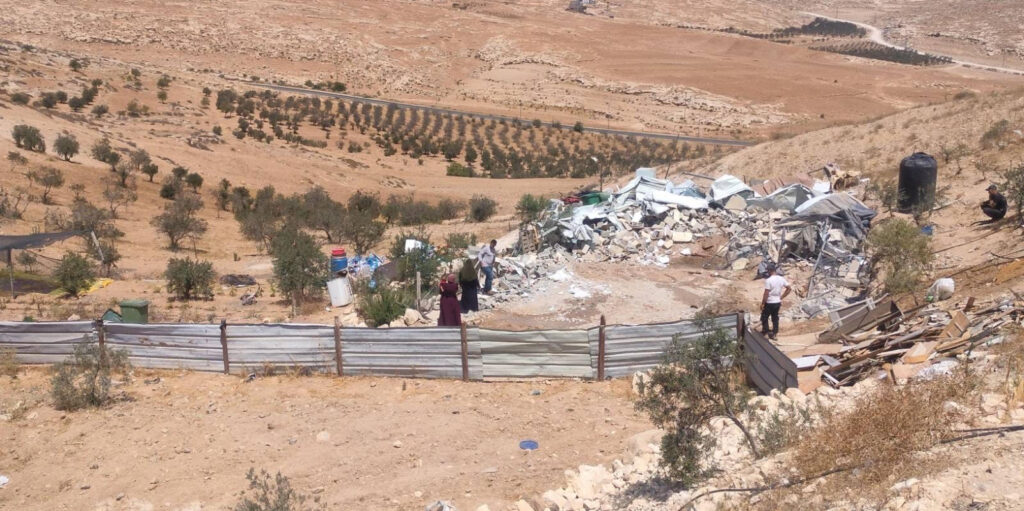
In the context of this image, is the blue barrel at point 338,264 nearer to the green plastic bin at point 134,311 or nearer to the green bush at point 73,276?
the green plastic bin at point 134,311

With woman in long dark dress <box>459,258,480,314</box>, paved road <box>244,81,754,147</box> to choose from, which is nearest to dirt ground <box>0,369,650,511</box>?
woman in long dark dress <box>459,258,480,314</box>

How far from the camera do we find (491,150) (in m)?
46.6

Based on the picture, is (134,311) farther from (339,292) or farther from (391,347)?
(391,347)

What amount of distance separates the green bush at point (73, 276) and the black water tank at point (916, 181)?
1732 centimetres

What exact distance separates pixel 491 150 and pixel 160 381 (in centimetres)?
3558

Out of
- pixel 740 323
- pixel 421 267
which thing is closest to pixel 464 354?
pixel 740 323

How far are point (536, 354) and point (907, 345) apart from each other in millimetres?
4604

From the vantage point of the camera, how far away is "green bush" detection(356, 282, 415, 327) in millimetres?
13828

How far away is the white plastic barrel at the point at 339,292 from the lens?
1600 centimetres

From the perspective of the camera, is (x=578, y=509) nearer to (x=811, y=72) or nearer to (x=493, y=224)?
(x=493, y=224)

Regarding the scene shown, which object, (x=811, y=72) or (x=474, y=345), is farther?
(x=811, y=72)

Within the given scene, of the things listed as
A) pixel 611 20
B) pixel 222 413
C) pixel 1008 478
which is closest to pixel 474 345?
pixel 222 413

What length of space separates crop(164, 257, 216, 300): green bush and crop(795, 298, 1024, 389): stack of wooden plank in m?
12.2

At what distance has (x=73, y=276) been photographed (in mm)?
17422
